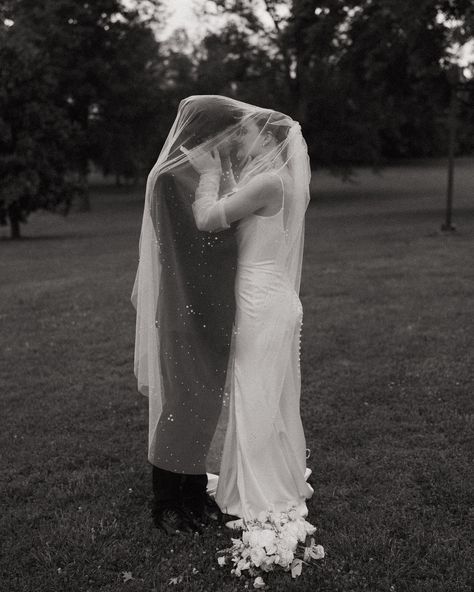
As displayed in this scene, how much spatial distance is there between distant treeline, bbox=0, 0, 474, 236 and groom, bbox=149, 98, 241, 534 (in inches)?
598

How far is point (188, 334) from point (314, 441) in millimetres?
1848

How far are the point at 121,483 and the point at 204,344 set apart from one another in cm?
133

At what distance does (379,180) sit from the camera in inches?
2125

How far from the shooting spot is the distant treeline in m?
21.8

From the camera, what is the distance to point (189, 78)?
132 ft

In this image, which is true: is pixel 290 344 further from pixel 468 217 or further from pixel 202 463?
pixel 468 217

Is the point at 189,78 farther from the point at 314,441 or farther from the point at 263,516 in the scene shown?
the point at 263,516

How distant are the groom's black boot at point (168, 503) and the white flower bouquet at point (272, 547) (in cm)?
42

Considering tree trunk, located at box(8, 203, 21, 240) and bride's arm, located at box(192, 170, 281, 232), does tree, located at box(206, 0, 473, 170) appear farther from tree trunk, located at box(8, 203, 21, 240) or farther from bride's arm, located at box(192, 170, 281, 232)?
bride's arm, located at box(192, 170, 281, 232)

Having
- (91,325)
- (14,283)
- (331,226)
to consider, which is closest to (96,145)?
(331,226)

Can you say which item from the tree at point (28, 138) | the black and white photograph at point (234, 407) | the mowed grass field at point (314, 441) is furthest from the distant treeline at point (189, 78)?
the black and white photograph at point (234, 407)

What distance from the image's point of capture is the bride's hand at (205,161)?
375 centimetres

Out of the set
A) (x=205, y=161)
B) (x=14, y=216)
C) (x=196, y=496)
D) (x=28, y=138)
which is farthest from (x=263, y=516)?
(x=14, y=216)

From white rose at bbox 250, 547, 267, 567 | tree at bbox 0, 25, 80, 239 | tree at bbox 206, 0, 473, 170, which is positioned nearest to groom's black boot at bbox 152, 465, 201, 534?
white rose at bbox 250, 547, 267, 567
